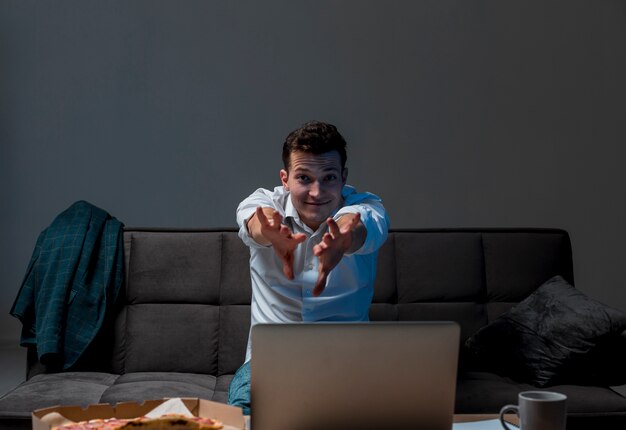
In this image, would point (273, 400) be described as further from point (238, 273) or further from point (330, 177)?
point (238, 273)

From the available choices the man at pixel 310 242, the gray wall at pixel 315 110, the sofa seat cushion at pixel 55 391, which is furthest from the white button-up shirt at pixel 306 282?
the gray wall at pixel 315 110

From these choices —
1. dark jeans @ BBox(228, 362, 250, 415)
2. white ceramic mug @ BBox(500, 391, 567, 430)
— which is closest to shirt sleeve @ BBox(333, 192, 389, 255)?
dark jeans @ BBox(228, 362, 250, 415)

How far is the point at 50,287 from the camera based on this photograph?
2744 mm

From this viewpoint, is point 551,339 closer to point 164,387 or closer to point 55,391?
Answer: point 164,387

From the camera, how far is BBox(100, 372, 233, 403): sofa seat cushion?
2.35m

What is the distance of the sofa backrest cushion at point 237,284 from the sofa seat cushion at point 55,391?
6.6 inches

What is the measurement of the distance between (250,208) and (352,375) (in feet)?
3.56

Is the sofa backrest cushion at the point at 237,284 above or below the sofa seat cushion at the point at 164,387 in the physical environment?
above

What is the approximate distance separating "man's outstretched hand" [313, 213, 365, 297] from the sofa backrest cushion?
2.93 ft

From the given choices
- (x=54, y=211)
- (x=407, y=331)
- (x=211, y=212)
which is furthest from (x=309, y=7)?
(x=407, y=331)

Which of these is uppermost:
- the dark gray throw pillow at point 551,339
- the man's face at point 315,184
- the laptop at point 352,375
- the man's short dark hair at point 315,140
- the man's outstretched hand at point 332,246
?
the man's short dark hair at point 315,140

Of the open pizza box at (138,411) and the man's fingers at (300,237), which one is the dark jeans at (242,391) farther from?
the open pizza box at (138,411)

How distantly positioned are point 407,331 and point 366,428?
6.4 inches

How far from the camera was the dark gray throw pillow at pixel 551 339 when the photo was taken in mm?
2541
